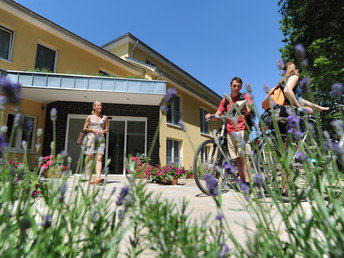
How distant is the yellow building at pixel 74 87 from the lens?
363 inches

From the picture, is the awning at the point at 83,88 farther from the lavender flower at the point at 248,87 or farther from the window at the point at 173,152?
the lavender flower at the point at 248,87

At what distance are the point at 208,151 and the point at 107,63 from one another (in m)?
10.4

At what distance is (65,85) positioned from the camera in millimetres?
9352

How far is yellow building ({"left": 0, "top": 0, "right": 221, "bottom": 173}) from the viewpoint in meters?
9.22

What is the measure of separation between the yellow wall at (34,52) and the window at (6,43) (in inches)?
6.1

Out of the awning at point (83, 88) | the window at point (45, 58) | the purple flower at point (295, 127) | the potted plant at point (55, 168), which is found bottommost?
the potted plant at point (55, 168)

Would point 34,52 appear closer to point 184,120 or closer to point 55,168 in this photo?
point 184,120

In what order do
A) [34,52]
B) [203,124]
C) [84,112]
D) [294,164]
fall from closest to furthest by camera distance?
[294,164], [34,52], [84,112], [203,124]

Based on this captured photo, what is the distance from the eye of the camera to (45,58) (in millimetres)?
10500

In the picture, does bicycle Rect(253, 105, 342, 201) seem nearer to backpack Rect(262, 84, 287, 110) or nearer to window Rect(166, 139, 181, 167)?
backpack Rect(262, 84, 287, 110)

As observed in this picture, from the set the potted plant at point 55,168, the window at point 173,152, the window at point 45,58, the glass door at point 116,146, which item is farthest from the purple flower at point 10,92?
the window at point 173,152

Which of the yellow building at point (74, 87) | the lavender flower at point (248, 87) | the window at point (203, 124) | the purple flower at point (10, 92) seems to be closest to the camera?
the purple flower at point (10, 92)

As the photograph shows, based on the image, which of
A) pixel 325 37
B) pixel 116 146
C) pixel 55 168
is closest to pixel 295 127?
pixel 55 168

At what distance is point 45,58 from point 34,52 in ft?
1.85
